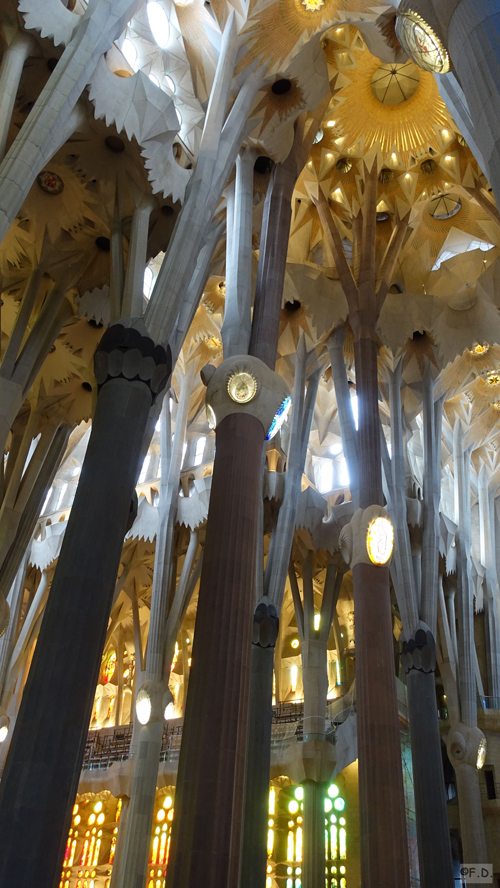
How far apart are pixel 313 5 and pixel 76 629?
36.1 feet

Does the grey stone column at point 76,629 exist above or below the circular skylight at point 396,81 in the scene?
below

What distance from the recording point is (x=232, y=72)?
1089cm

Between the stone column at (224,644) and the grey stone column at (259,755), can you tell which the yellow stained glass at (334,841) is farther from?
the stone column at (224,644)

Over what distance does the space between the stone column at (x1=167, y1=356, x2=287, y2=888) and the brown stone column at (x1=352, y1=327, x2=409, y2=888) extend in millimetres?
3989

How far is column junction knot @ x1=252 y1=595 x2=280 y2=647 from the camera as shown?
44.0 feet

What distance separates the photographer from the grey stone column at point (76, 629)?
18.3 ft

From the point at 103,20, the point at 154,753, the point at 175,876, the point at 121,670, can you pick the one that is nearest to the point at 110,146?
the point at 103,20

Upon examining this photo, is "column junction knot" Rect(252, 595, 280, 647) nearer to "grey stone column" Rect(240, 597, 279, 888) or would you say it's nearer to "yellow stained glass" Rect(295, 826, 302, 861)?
"grey stone column" Rect(240, 597, 279, 888)

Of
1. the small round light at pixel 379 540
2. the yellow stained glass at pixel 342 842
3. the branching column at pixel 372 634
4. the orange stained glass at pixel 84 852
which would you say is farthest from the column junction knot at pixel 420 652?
the orange stained glass at pixel 84 852

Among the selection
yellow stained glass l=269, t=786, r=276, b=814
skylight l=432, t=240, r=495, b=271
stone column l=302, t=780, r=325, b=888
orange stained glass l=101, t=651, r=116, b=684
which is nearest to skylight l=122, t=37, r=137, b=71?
skylight l=432, t=240, r=495, b=271

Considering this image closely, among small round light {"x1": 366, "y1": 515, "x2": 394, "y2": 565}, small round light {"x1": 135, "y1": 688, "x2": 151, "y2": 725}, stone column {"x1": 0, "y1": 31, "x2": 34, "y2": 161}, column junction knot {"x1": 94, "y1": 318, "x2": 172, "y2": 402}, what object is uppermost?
stone column {"x1": 0, "y1": 31, "x2": 34, "y2": 161}

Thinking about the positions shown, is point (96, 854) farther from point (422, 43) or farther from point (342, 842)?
point (422, 43)

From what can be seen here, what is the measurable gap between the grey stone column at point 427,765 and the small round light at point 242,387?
784cm

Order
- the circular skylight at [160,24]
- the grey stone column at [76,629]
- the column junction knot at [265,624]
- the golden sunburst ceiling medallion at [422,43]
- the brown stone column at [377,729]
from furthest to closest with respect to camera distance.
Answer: the column junction knot at [265,624] → the circular skylight at [160,24] → the brown stone column at [377,729] → the grey stone column at [76,629] → the golden sunburst ceiling medallion at [422,43]
